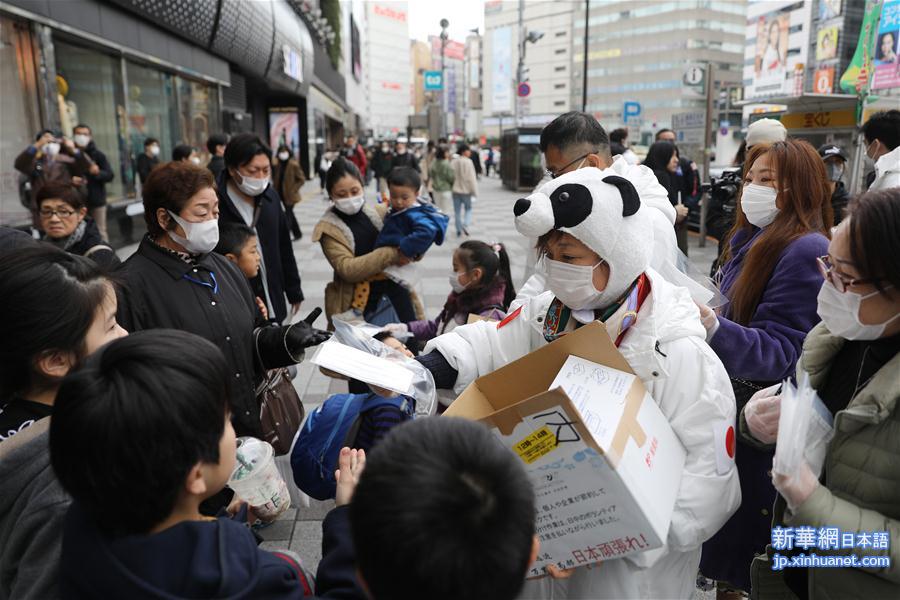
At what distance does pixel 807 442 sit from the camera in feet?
4.90

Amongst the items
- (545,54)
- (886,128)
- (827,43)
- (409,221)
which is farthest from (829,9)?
(409,221)

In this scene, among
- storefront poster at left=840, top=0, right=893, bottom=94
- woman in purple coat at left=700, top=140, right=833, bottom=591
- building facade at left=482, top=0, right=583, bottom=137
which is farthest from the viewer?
building facade at left=482, top=0, right=583, bottom=137

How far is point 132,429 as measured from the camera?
1079 millimetres

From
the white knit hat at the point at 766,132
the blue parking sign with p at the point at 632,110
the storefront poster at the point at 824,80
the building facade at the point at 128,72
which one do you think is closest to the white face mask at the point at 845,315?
the white knit hat at the point at 766,132

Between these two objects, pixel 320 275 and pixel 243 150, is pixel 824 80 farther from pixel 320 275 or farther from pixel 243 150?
pixel 243 150

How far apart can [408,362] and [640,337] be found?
0.63 m

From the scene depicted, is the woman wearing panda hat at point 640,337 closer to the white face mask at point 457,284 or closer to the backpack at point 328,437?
Result: the backpack at point 328,437

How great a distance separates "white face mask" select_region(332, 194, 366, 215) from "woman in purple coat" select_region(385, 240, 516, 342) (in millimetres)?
981

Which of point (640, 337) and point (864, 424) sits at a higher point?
point (640, 337)

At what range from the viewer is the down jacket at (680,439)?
1530 mm

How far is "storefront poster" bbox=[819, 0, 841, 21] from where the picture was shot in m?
43.4

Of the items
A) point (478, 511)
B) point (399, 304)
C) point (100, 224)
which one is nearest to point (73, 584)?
point (478, 511)

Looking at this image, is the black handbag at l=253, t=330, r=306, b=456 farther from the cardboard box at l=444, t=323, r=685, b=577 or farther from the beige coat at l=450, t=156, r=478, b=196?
the beige coat at l=450, t=156, r=478, b=196

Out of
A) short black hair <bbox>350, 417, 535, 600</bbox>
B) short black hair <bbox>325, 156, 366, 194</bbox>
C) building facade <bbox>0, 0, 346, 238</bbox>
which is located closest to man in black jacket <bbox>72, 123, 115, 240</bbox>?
building facade <bbox>0, 0, 346, 238</bbox>
